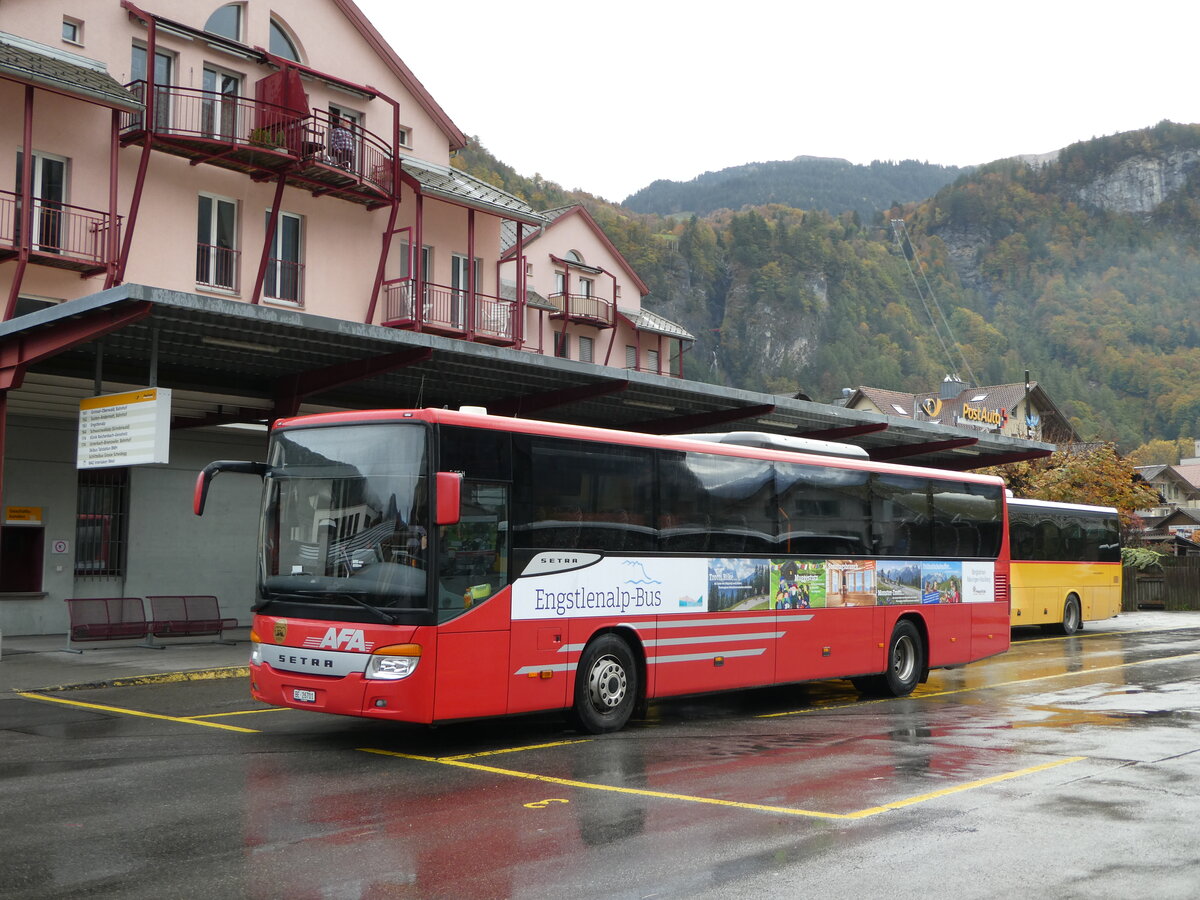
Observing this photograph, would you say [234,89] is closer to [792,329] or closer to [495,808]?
[495,808]

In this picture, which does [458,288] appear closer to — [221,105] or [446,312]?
[446,312]

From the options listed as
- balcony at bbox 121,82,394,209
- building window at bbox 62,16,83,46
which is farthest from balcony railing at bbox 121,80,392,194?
building window at bbox 62,16,83,46

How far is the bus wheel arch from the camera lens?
11438mm

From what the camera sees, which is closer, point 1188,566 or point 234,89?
point 234,89

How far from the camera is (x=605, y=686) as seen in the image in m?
11.7

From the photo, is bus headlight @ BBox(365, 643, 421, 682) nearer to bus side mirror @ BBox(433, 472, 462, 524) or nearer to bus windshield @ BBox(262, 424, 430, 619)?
bus windshield @ BBox(262, 424, 430, 619)

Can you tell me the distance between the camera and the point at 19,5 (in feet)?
72.2

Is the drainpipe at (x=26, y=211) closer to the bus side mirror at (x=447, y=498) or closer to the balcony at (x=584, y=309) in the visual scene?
the bus side mirror at (x=447, y=498)

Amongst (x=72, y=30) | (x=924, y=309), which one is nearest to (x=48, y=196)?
(x=72, y=30)

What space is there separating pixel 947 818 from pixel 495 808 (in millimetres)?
3012

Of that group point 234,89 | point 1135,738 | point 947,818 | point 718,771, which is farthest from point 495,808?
point 234,89

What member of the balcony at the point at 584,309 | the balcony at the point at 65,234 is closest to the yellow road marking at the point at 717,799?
the balcony at the point at 65,234

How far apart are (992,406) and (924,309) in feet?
233

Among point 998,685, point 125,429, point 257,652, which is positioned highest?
point 125,429
